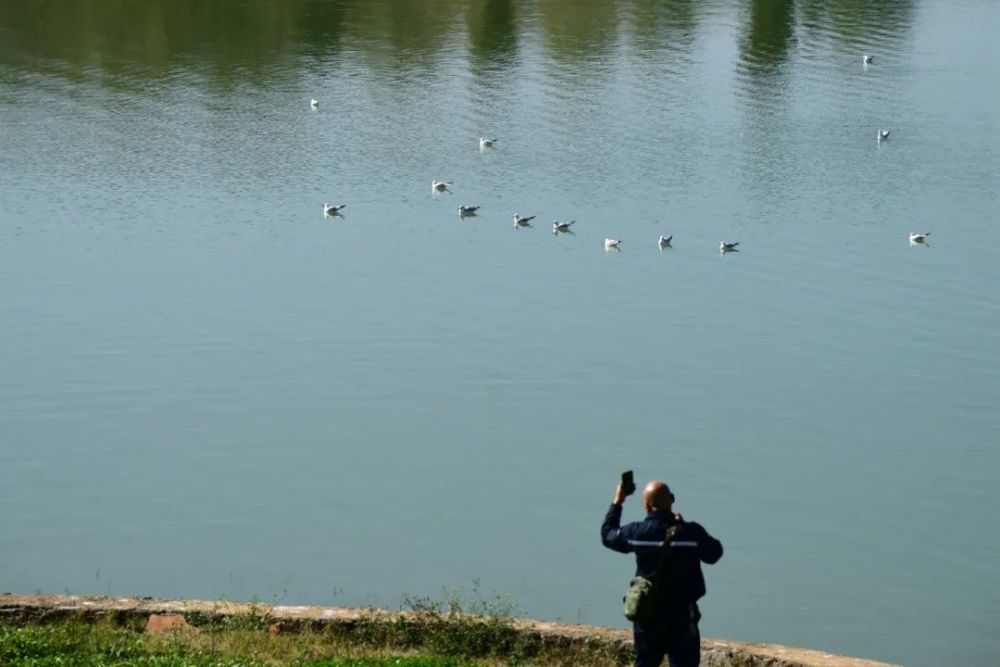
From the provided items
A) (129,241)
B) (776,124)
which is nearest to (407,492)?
(129,241)

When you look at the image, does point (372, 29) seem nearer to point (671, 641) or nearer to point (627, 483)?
point (627, 483)

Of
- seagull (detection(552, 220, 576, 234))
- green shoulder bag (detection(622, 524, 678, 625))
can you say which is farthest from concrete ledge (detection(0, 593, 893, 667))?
seagull (detection(552, 220, 576, 234))

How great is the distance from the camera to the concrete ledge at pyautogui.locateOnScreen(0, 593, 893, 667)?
12938 millimetres

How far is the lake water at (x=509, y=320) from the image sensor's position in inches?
782

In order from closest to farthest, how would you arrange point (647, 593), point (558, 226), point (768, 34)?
1. point (647, 593)
2. point (558, 226)
3. point (768, 34)

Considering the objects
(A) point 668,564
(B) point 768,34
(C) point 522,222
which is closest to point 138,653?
(A) point 668,564

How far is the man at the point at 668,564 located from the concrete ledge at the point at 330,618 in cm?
184

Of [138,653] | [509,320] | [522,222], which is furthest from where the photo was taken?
[522,222]

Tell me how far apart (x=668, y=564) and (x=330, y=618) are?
12.7 ft

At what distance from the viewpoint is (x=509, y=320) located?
28.3m

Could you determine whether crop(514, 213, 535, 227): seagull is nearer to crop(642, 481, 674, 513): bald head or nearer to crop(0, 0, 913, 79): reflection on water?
crop(0, 0, 913, 79): reflection on water

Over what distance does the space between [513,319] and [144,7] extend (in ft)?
144

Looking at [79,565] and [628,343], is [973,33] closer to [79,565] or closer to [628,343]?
[628,343]

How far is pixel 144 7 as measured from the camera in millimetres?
67562
